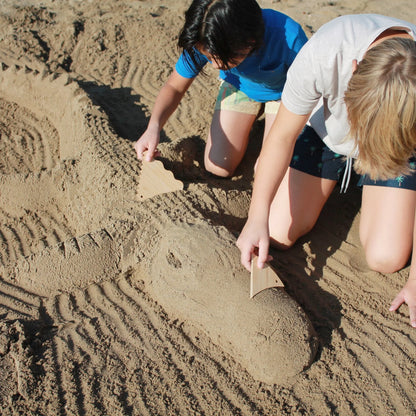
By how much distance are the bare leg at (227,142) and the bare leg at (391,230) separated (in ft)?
3.63

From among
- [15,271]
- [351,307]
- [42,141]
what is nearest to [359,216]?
[351,307]

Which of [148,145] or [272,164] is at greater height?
[272,164]

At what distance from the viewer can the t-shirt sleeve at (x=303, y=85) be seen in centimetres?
179

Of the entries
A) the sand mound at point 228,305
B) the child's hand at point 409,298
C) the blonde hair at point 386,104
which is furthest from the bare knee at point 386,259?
the blonde hair at point 386,104

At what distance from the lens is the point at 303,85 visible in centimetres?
180

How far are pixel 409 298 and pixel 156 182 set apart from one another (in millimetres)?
1428

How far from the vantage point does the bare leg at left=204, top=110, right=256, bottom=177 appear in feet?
9.80

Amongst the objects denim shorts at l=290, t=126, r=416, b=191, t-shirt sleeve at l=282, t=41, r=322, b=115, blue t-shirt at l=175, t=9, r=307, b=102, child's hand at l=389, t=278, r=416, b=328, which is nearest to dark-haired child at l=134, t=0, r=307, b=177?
blue t-shirt at l=175, t=9, r=307, b=102

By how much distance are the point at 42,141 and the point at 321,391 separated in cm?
276

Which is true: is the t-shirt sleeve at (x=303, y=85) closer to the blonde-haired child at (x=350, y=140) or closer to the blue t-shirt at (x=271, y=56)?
the blonde-haired child at (x=350, y=140)

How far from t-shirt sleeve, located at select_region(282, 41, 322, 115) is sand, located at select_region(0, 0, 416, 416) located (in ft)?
2.17

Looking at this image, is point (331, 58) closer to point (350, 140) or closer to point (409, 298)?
point (350, 140)

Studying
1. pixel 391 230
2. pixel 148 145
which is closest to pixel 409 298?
pixel 391 230

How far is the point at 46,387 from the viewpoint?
1.65 metres
